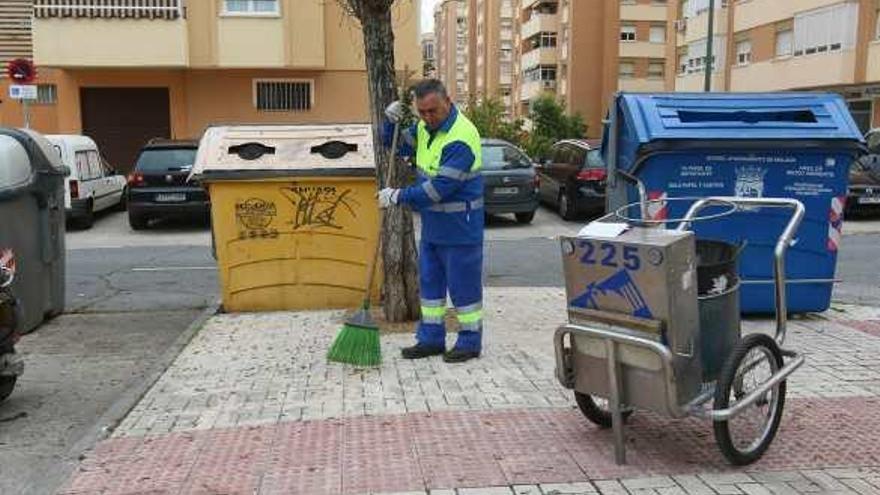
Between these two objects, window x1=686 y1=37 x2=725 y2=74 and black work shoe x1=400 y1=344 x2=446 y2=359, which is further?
window x1=686 y1=37 x2=725 y2=74

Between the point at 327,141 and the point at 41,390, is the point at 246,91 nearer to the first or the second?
the point at 327,141

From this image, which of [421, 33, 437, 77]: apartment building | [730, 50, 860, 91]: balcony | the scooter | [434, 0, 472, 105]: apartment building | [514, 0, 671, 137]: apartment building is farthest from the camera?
[434, 0, 472, 105]: apartment building

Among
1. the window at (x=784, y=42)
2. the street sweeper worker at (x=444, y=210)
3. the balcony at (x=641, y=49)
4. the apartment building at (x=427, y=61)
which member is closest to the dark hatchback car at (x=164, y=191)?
the apartment building at (x=427, y=61)

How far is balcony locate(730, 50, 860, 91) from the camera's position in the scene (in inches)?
1158

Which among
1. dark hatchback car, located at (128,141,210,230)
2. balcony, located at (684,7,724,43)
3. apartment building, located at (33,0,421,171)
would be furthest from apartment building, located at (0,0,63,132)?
balcony, located at (684,7,724,43)

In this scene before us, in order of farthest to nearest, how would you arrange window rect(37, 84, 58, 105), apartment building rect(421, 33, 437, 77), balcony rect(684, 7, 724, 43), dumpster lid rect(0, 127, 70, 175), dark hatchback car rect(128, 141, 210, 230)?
balcony rect(684, 7, 724, 43) < window rect(37, 84, 58, 105) < dark hatchback car rect(128, 141, 210, 230) < apartment building rect(421, 33, 437, 77) < dumpster lid rect(0, 127, 70, 175)

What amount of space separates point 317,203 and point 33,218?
2433 mm

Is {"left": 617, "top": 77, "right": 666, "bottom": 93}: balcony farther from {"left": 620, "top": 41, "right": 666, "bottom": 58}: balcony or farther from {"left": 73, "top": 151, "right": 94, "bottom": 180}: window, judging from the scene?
{"left": 73, "top": 151, "right": 94, "bottom": 180}: window

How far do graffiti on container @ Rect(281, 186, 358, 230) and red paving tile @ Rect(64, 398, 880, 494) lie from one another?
321 centimetres

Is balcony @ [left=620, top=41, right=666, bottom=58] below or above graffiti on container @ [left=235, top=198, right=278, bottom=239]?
above

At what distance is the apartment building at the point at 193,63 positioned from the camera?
20953 millimetres

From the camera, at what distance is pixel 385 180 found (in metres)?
6.66

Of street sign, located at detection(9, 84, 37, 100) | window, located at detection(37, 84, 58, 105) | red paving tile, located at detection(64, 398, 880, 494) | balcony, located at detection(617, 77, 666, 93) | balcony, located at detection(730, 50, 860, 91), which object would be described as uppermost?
balcony, located at detection(617, 77, 666, 93)

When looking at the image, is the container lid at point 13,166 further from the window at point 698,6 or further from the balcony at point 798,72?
the window at point 698,6
